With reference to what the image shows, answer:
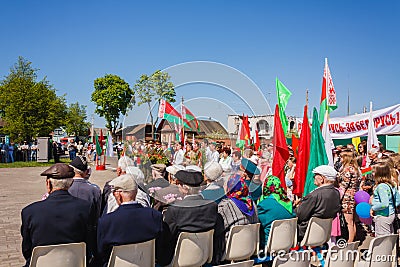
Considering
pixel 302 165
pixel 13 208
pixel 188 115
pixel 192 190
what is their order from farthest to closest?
pixel 13 208 < pixel 302 165 < pixel 188 115 < pixel 192 190

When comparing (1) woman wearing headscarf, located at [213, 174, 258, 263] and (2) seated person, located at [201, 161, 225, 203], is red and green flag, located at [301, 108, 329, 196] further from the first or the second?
(2) seated person, located at [201, 161, 225, 203]

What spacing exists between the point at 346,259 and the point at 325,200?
1.05 metres

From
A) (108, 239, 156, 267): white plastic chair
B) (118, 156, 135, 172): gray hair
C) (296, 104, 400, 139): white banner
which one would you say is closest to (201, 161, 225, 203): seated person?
(108, 239, 156, 267): white plastic chair

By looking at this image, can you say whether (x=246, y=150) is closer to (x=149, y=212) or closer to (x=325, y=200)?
(x=325, y=200)

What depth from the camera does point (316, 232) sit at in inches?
177

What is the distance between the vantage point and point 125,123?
4402mm

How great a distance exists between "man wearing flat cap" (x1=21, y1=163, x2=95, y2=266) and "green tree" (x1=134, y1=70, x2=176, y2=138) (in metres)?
1.35

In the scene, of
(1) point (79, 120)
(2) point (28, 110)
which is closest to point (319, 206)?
(2) point (28, 110)

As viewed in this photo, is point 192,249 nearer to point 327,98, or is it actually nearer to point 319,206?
point 319,206

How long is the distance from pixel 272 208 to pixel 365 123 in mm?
8703

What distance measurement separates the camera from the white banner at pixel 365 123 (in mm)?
11039

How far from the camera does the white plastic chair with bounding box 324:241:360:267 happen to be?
11.6 ft

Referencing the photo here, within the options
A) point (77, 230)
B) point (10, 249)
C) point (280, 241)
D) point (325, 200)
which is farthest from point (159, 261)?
point (10, 249)

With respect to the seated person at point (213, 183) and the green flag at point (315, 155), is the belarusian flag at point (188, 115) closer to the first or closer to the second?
the seated person at point (213, 183)
